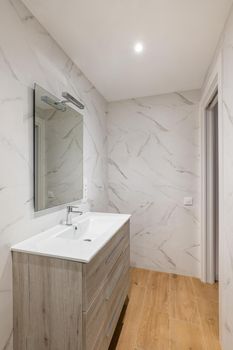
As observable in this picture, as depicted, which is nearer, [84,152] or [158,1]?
[158,1]

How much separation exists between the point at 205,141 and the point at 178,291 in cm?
178

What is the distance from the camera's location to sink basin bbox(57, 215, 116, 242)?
1564mm

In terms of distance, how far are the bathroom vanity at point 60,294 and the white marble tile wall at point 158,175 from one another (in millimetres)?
1450

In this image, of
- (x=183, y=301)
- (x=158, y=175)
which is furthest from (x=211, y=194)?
(x=183, y=301)

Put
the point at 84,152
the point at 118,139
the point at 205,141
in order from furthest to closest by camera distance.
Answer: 1. the point at 118,139
2. the point at 205,141
3. the point at 84,152

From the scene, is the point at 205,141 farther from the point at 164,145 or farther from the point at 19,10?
the point at 19,10

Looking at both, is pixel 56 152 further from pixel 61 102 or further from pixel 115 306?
pixel 115 306

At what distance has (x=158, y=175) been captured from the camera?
8.44ft

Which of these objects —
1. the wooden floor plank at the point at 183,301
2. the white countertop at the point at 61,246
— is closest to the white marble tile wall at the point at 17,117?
the white countertop at the point at 61,246

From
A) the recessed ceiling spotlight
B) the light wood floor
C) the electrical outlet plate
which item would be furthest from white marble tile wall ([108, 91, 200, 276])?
the recessed ceiling spotlight

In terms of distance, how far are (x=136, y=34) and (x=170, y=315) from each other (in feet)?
8.14

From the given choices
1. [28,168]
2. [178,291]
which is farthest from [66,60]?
[178,291]

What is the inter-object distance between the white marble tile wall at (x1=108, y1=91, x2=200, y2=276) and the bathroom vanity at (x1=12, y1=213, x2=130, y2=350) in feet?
4.76

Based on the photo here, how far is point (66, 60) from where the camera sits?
1.72m
